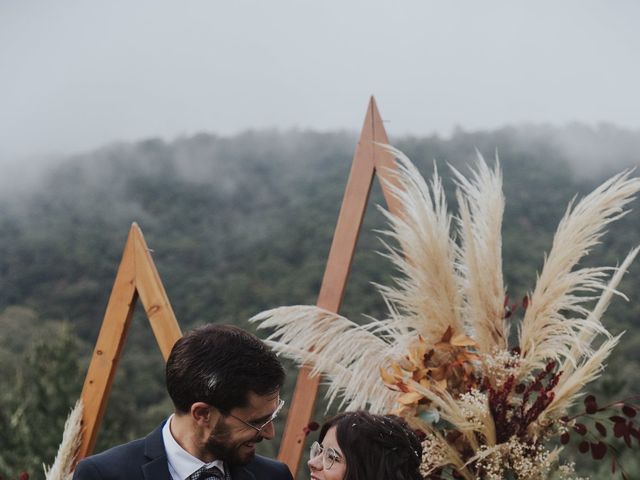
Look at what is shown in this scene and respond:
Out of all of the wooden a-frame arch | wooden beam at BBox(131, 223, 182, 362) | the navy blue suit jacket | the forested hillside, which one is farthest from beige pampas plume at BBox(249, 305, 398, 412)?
the forested hillside

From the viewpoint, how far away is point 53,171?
29.5 metres

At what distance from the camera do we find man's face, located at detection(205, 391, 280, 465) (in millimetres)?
2148

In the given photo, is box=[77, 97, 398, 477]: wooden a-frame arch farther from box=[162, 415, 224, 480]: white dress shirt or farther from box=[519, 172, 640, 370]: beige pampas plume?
box=[162, 415, 224, 480]: white dress shirt

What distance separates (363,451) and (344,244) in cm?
146

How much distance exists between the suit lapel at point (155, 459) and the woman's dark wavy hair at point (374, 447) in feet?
1.31

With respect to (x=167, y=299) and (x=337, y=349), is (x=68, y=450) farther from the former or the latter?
(x=337, y=349)

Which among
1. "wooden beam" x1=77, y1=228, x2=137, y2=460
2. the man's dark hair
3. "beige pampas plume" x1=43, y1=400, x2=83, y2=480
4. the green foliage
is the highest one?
the man's dark hair

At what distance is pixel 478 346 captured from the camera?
294 centimetres

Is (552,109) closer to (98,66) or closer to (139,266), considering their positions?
(98,66)

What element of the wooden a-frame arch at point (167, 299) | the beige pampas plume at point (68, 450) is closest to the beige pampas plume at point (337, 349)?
the wooden a-frame arch at point (167, 299)

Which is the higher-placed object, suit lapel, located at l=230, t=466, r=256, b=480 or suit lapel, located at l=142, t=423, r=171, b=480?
suit lapel, located at l=142, t=423, r=171, b=480

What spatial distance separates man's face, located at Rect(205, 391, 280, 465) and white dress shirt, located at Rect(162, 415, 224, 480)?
5 centimetres

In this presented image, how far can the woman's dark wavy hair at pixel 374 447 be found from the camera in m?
2.09

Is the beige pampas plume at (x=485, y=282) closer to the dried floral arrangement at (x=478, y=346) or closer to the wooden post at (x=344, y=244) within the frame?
the dried floral arrangement at (x=478, y=346)
